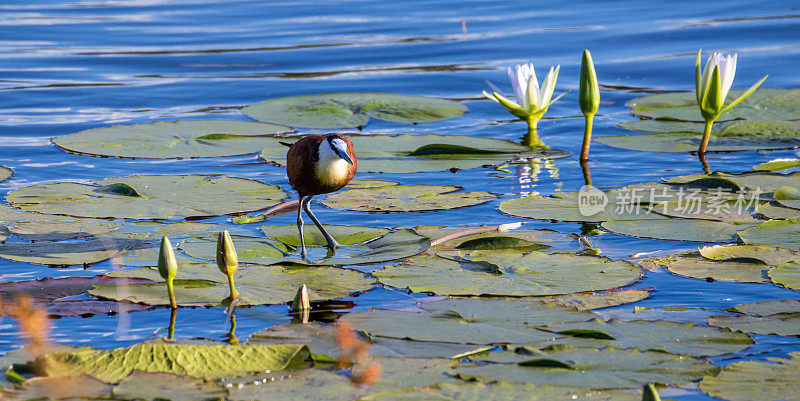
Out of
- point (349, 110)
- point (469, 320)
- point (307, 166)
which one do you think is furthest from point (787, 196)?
point (349, 110)

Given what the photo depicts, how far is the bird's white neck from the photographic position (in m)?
4.30

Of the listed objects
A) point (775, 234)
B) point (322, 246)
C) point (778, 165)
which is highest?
point (778, 165)

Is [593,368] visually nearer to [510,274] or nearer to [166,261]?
[510,274]

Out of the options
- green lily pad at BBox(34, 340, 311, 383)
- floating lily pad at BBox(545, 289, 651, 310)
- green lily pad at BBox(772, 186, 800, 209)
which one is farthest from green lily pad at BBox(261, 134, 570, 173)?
green lily pad at BBox(34, 340, 311, 383)

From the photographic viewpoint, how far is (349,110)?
785 cm

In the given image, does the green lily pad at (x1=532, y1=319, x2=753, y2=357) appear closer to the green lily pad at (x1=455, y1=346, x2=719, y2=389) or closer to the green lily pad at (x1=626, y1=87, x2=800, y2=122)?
the green lily pad at (x1=455, y1=346, x2=719, y2=389)

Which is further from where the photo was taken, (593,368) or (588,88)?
(588,88)

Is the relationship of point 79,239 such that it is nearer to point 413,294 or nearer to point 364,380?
point 413,294

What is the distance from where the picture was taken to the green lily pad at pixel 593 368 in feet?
8.80

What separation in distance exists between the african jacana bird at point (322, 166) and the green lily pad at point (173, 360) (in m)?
1.41

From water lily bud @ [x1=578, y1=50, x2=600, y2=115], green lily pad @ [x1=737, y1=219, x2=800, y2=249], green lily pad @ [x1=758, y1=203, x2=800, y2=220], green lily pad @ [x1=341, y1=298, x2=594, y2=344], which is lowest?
green lily pad @ [x1=341, y1=298, x2=594, y2=344]

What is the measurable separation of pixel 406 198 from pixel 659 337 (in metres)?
2.34

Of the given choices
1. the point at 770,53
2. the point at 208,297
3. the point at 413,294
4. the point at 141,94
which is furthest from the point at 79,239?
the point at 770,53

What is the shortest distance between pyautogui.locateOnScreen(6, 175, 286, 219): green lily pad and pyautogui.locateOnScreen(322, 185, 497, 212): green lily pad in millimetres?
400
